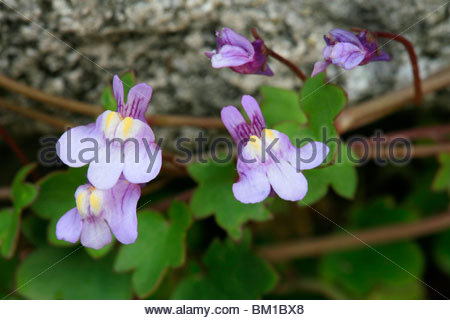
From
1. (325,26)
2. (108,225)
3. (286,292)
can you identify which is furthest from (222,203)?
(325,26)

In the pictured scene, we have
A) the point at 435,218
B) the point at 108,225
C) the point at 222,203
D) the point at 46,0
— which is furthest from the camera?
the point at 435,218

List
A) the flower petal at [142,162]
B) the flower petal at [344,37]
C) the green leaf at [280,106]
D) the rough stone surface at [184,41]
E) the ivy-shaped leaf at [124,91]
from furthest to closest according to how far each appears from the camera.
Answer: the rough stone surface at [184,41], the green leaf at [280,106], the ivy-shaped leaf at [124,91], the flower petal at [344,37], the flower petal at [142,162]

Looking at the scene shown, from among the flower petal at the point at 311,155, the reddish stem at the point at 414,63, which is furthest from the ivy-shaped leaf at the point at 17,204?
the reddish stem at the point at 414,63

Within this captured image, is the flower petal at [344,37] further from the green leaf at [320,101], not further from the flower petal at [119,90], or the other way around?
the flower petal at [119,90]

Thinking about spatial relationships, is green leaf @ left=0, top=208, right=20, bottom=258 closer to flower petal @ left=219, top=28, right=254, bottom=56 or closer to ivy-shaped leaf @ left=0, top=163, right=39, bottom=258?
ivy-shaped leaf @ left=0, top=163, right=39, bottom=258

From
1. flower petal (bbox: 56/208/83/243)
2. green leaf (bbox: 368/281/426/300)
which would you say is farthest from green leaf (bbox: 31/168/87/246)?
green leaf (bbox: 368/281/426/300)

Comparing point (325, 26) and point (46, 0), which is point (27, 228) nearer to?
point (46, 0)
